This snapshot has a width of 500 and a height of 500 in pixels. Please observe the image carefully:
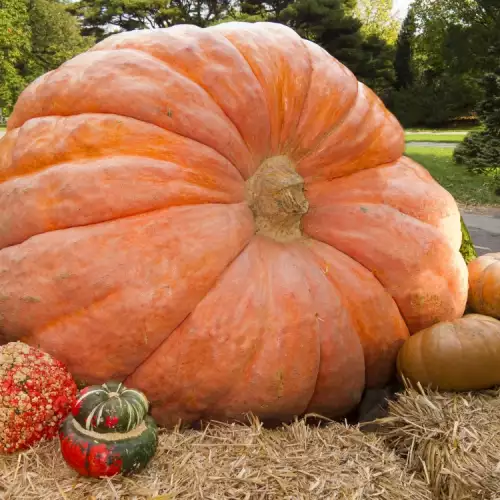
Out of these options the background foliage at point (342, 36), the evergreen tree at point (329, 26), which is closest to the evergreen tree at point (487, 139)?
the background foliage at point (342, 36)

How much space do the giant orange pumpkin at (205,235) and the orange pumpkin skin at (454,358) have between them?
0.47 ft

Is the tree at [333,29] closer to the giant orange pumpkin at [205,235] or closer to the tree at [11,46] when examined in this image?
the tree at [11,46]

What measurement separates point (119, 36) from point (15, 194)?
0.87 m

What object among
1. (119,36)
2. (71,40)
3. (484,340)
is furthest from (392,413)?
(71,40)

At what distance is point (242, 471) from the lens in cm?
188

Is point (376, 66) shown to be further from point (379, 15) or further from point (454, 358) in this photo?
A: point (454, 358)

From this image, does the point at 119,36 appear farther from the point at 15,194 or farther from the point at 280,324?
the point at 280,324

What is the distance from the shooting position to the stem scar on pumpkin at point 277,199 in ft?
7.47

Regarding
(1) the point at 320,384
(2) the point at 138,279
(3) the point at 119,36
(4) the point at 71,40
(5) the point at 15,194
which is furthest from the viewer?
(4) the point at 71,40

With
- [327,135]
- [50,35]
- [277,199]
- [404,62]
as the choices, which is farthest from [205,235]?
[404,62]

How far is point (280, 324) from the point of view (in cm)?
218

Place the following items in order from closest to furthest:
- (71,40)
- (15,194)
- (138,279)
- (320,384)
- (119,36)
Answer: (138,279), (15,194), (320,384), (119,36), (71,40)

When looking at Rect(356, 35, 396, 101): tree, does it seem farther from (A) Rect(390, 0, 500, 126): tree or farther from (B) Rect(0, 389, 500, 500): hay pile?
(B) Rect(0, 389, 500, 500): hay pile

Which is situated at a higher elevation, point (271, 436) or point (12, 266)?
point (12, 266)
